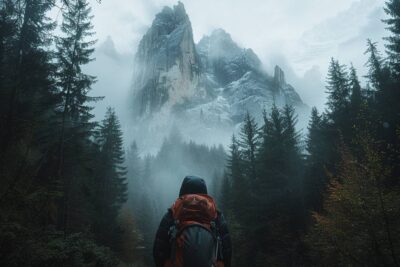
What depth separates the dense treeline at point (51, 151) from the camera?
538 cm

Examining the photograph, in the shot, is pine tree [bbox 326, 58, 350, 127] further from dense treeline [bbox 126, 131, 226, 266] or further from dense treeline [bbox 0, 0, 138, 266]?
dense treeline [bbox 126, 131, 226, 266]

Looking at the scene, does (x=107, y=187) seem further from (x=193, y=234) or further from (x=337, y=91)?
Result: (x=193, y=234)

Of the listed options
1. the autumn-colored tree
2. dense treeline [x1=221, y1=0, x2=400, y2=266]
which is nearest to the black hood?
the autumn-colored tree

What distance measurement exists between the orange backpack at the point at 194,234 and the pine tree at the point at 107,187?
78.0 ft

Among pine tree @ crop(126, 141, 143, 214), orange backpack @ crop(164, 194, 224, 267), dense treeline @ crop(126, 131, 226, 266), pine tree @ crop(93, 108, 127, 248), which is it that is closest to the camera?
orange backpack @ crop(164, 194, 224, 267)

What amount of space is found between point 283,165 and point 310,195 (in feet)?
10.7

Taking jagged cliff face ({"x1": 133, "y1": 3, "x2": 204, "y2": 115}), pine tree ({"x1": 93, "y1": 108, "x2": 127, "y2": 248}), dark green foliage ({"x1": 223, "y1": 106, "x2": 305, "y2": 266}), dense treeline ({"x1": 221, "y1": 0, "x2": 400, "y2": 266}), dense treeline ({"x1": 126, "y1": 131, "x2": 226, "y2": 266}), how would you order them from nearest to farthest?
dense treeline ({"x1": 221, "y1": 0, "x2": 400, "y2": 266})
dark green foliage ({"x1": 223, "y1": 106, "x2": 305, "y2": 266})
pine tree ({"x1": 93, "y1": 108, "x2": 127, "y2": 248})
dense treeline ({"x1": 126, "y1": 131, "x2": 226, "y2": 266})
jagged cliff face ({"x1": 133, "y1": 3, "x2": 204, "y2": 115})

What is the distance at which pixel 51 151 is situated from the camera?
12.5 meters

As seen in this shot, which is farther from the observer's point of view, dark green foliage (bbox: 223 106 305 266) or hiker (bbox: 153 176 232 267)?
dark green foliage (bbox: 223 106 305 266)

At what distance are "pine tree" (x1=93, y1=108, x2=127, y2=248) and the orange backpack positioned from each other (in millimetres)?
23779

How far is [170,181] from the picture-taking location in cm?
8719

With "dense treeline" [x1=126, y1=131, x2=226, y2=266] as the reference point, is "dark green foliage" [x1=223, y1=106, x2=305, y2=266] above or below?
below

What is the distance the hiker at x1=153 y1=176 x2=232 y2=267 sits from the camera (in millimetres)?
3615

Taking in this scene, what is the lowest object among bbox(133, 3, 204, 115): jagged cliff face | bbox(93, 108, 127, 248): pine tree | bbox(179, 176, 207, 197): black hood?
bbox(179, 176, 207, 197): black hood
